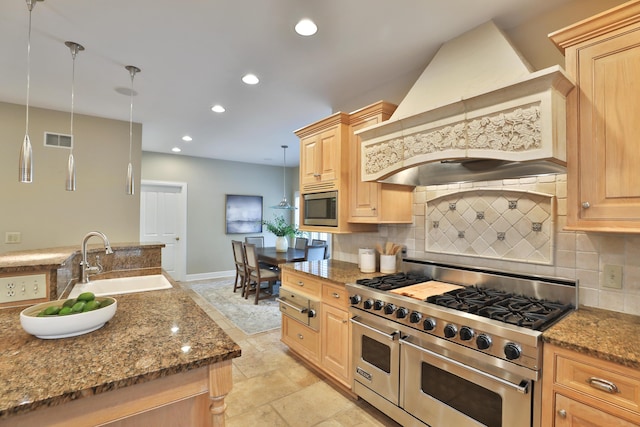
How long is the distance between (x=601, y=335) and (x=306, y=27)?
232cm

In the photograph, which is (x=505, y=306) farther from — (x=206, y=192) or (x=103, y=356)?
(x=206, y=192)

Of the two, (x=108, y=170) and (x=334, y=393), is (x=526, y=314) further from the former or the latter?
(x=108, y=170)

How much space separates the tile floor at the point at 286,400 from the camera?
2141 mm

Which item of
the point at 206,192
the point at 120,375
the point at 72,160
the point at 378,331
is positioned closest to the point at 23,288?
the point at 72,160

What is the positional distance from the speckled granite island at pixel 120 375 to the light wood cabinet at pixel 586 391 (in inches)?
53.5

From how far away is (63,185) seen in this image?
3629 mm

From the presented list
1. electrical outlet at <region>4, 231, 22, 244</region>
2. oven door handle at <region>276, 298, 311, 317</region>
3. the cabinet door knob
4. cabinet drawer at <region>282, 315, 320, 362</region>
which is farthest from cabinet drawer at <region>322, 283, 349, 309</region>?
electrical outlet at <region>4, 231, 22, 244</region>

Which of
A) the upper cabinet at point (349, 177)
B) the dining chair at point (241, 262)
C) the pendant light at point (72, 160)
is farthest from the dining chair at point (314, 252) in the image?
the pendant light at point (72, 160)

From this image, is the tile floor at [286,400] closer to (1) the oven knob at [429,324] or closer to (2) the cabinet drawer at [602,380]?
(1) the oven knob at [429,324]

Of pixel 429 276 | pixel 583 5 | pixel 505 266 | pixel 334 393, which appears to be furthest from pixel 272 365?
pixel 583 5

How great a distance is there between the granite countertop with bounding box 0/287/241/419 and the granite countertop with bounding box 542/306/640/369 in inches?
54.4

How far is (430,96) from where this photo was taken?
207 cm

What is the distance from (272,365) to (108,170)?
3.11 m

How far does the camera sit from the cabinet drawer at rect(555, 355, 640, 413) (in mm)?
1169
